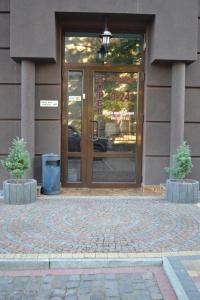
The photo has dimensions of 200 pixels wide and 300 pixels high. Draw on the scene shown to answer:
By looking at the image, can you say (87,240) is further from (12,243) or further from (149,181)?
(149,181)

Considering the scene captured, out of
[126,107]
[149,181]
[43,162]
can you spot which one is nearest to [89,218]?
[43,162]

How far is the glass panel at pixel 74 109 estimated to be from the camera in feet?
29.1

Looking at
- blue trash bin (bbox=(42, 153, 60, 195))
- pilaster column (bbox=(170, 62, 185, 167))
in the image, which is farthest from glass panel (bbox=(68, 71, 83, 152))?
pilaster column (bbox=(170, 62, 185, 167))

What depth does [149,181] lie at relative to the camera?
8.79 meters

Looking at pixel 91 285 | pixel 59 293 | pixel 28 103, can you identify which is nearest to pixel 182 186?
pixel 28 103

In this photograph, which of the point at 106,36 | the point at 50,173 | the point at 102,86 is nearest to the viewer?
the point at 50,173

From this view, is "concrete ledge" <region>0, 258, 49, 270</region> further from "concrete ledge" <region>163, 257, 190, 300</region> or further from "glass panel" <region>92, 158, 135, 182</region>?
"glass panel" <region>92, 158, 135, 182</region>

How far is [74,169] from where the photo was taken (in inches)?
356

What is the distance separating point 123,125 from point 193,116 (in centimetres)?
160

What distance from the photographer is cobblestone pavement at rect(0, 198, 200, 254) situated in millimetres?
5164

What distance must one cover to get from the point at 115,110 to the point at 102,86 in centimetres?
63

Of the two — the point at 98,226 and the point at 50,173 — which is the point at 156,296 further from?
the point at 50,173

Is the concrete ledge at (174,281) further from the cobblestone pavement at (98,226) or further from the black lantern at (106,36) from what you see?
the black lantern at (106,36)

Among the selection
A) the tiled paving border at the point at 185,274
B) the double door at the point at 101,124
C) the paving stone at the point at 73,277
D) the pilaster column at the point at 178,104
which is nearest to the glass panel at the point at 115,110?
the double door at the point at 101,124
